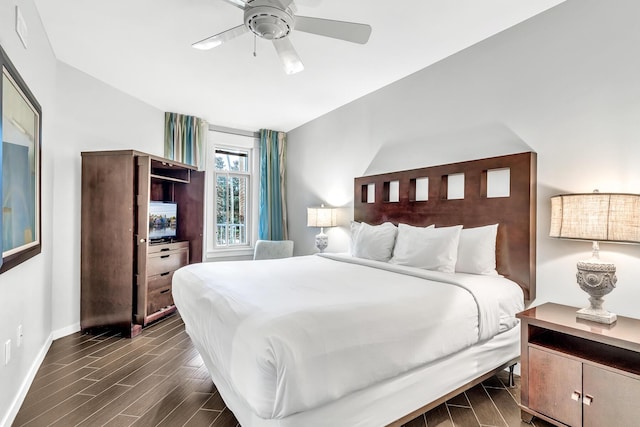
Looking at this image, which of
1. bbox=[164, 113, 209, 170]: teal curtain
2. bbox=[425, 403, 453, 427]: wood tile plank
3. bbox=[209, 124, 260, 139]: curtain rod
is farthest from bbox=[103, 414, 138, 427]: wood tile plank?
bbox=[209, 124, 260, 139]: curtain rod

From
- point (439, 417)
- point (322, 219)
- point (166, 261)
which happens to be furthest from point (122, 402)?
point (322, 219)

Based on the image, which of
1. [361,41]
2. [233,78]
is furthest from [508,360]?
[233,78]

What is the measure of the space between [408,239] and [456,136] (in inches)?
42.1

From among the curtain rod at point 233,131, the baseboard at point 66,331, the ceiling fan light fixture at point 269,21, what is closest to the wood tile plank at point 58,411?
the baseboard at point 66,331

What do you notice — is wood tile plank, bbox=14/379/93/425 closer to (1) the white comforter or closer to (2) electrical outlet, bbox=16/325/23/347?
(2) electrical outlet, bbox=16/325/23/347

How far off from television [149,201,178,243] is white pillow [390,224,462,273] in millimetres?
2773

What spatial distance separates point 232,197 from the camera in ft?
17.9

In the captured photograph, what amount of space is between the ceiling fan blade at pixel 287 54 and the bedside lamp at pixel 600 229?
1997mm

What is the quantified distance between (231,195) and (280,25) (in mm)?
3833

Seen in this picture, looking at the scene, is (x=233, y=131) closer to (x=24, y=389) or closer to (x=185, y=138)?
(x=185, y=138)

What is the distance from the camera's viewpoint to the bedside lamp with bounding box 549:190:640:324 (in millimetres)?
1754

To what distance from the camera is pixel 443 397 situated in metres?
1.87

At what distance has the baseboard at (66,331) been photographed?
311cm

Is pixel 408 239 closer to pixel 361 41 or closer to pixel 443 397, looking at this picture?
pixel 443 397
